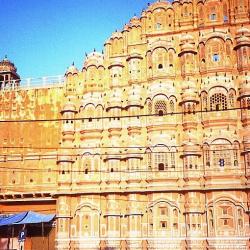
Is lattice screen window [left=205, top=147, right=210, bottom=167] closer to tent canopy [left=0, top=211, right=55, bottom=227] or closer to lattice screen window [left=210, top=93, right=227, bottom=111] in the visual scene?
lattice screen window [left=210, top=93, right=227, bottom=111]

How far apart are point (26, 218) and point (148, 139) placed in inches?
407

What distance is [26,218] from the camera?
1129 inches

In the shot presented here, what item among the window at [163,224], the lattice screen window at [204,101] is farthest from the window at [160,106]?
the window at [163,224]

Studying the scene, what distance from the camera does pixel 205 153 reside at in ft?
92.6

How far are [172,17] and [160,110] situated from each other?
757cm

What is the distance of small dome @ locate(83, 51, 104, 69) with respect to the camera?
31859mm

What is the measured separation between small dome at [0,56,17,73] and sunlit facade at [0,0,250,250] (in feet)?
16.1

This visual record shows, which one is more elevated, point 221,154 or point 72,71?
point 72,71

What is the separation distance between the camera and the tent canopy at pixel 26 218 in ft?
92.7

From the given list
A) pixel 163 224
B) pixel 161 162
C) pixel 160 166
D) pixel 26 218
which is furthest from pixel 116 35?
pixel 26 218

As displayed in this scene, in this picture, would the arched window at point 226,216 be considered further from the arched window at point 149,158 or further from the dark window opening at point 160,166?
the arched window at point 149,158

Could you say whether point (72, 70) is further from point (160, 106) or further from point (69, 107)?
point (160, 106)

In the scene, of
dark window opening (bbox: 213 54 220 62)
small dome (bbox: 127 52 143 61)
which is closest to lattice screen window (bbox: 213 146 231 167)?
dark window opening (bbox: 213 54 220 62)

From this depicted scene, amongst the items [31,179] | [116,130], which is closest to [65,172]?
[31,179]
